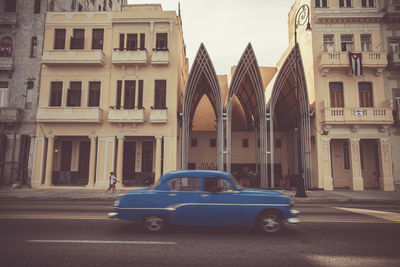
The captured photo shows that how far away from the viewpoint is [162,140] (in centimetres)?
2100

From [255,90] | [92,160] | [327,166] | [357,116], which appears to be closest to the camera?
[357,116]

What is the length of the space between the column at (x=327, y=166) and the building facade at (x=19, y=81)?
79.6 ft

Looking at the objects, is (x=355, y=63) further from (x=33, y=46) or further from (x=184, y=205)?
(x=33, y=46)

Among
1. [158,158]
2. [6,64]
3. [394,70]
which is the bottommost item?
[158,158]

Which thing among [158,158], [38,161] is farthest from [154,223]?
[38,161]

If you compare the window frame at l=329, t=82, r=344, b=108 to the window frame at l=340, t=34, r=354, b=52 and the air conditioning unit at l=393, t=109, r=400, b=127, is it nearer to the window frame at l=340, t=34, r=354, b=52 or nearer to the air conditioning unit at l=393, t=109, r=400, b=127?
the window frame at l=340, t=34, r=354, b=52

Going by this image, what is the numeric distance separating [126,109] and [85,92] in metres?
4.03

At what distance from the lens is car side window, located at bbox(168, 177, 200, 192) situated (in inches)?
256

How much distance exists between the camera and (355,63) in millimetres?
19969

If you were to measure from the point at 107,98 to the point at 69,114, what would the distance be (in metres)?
3.30

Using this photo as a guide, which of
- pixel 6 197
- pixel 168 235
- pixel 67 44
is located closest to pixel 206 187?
pixel 168 235

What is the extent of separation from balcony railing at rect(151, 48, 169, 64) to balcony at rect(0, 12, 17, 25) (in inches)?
497

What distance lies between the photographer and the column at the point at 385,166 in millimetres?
19438

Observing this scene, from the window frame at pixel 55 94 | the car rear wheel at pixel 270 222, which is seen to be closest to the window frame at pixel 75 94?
the window frame at pixel 55 94
